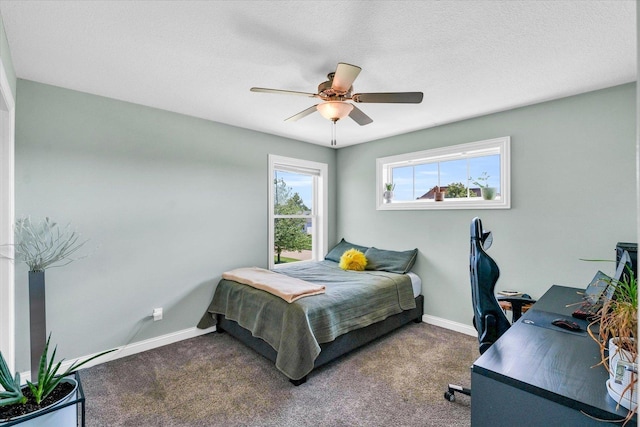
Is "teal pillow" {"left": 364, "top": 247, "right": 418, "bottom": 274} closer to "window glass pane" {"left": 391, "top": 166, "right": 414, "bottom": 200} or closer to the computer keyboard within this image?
"window glass pane" {"left": 391, "top": 166, "right": 414, "bottom": 200}

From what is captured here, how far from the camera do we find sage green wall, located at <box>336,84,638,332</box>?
2.53 meters

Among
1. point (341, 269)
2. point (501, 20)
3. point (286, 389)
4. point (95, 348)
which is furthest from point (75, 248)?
point (501, 20)

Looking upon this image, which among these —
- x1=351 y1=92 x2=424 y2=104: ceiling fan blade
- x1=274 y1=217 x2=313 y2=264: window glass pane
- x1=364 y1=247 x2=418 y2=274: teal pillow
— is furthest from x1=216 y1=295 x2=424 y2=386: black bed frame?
x1=351 y1=92 x2=424 y2=104: ceiling fan blade

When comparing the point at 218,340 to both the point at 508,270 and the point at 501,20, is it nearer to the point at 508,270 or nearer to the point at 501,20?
the point at 508,270

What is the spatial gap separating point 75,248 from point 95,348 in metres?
0.90

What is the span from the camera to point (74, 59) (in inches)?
82.7

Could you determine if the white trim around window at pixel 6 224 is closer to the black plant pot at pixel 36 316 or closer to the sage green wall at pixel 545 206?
the black plant pot at pixel 36 316

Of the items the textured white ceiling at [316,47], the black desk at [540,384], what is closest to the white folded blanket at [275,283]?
the black desk at [540,384]

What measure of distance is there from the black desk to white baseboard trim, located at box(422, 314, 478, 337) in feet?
6.74

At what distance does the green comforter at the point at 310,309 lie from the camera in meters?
2.39

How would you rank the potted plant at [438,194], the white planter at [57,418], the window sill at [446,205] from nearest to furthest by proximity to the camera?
the white planter at [57,418], the window sill at [446,205], the potted plant at [438,194]

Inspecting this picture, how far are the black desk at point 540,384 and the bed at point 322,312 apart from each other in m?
1.44

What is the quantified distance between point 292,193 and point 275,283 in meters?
1.82

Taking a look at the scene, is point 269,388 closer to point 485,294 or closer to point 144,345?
point 144,345
